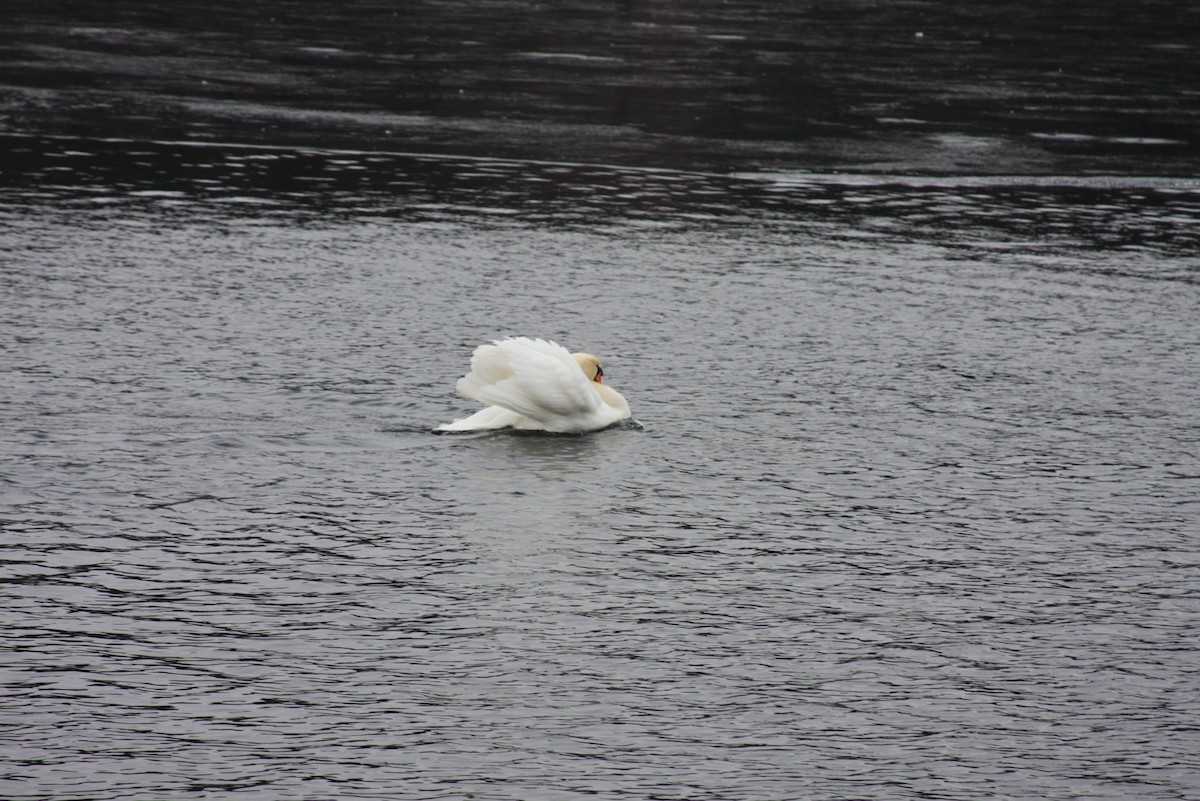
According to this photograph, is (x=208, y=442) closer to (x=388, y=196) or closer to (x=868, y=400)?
(x=868, y=400)

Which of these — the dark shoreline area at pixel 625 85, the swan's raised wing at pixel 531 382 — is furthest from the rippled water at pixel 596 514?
the dark shoreline area at pixel 625 85

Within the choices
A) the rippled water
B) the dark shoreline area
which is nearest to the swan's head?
the rippled water

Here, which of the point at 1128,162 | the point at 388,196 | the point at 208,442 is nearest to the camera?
the point at 208,442

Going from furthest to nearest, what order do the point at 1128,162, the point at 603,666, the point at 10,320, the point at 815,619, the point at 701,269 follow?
the point at 1128,162, the point at 701,269, the point at 10,320, the point at 815,619, the point at 603,666

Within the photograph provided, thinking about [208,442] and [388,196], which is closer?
[208,442]

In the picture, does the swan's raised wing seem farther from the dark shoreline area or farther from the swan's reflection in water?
the dark shoreline area

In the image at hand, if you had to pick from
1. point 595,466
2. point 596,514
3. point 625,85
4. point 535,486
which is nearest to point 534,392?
point 595,466

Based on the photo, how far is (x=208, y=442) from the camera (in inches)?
319

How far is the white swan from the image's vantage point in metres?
8.46

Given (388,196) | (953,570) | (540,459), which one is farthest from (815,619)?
(388,196)

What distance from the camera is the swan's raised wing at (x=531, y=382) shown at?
27.7 ft

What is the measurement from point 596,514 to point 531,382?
1205mm

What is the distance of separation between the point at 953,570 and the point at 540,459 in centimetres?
220

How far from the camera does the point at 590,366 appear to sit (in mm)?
8969
